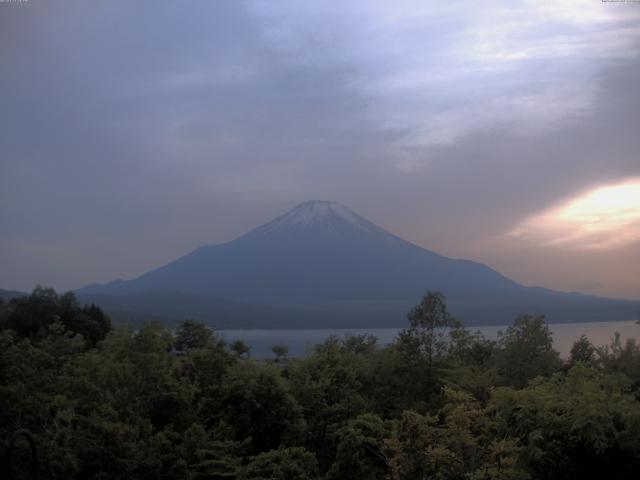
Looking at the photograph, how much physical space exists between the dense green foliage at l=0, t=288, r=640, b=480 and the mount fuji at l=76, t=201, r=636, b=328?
8880 centimetres

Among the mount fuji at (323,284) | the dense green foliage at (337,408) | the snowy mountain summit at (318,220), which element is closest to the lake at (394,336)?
the dense green foliage at (337,408)

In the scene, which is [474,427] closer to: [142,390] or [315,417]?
[315,417]

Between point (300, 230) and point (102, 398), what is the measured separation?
161509 millimetres

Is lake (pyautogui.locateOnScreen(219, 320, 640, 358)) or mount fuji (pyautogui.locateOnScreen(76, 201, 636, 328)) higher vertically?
mount fuji (pyautogui.locateOnScreen(76, 201, 636, 328))

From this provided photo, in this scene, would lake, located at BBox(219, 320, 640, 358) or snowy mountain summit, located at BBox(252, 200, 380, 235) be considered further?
snowy mountain summit, located at BBox(252, 200, 380, 235)

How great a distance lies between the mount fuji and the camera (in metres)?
115

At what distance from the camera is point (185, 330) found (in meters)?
20.5

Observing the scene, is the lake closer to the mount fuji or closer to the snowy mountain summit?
the mount fuji

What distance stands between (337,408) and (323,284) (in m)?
136

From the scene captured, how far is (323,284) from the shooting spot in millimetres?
150250

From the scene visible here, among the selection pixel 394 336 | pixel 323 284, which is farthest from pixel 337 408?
pixel 323 284

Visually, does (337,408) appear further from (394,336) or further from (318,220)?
(318,220)

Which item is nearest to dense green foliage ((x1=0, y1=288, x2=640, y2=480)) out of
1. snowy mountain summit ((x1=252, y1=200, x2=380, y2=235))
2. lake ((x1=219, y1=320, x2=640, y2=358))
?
lake ((x1=219, y1=320, x2=640, y2=358))

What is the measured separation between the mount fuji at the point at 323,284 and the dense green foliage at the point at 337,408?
8880cm
